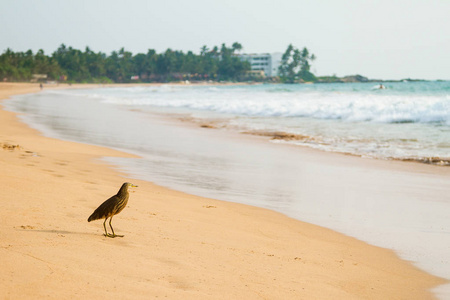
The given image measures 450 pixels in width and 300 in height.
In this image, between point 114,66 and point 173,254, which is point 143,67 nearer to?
point 114,66

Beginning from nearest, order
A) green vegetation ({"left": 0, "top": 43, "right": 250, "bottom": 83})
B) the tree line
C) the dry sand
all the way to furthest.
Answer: the dry sand < green vegetation ({"left": 0, "top": 43, "right": 250, "bottom": 83}) < the tree line

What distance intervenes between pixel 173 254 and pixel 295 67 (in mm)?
199297

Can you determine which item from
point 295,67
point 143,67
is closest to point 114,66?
point 143,67

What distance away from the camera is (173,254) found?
14.3 ft

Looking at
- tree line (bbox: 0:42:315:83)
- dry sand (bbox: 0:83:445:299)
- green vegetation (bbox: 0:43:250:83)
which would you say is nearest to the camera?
dry sand (bbox: 0:83:445:299)

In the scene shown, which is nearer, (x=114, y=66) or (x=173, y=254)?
(x=173, y=254)

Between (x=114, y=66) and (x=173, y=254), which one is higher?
(x=114, y=66)

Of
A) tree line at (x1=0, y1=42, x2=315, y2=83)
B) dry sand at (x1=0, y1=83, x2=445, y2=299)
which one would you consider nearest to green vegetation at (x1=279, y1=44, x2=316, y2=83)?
tree line at (x1=0, y1=42, x2=315, y2=83)

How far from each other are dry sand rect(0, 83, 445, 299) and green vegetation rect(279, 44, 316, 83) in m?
194

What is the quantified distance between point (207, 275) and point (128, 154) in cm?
854

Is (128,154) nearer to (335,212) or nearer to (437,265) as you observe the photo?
(335,212)

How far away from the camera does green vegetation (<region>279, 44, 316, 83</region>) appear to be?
197m

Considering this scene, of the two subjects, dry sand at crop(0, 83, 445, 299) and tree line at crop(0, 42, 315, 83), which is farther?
tree line at crop(0, 42, 315, 83)

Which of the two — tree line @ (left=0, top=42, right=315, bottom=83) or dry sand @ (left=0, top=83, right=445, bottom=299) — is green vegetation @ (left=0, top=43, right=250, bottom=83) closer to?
tree line @ (left=0, top=42, right=315, bottom=83)
